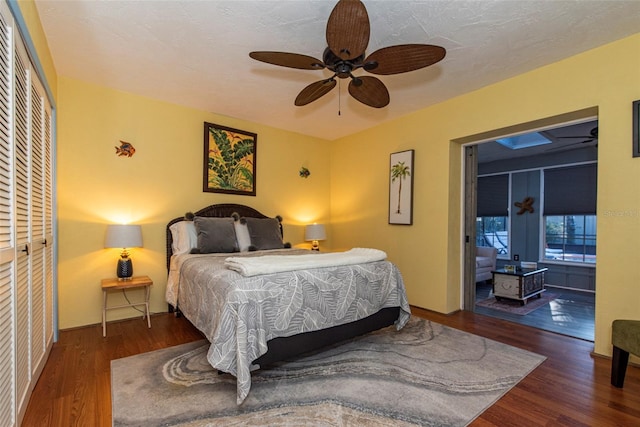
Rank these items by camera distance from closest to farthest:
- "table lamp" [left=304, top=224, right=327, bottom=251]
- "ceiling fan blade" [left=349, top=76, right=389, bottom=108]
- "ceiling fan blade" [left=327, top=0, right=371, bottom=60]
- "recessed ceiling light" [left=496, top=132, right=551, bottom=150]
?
1. "ceiling fan blade" [left=327, top=0, right=371, bottom=60]
2. "ceiling fan blade" [left=349, top=76, right=389, bottom=108]
3. "table lamp" [left=304, top=224, right=327, bottom=251]
4. "recessed ceiling light" [left=496, top=132, right=551, bottom=150]

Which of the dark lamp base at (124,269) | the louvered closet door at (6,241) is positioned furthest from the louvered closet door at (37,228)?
the dark lamp base at (124,269)

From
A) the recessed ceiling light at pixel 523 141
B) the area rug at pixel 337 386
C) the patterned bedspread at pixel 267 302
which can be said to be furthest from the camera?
the recessed ceiling light at pixel 523 141

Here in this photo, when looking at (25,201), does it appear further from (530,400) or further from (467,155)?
(467,155)

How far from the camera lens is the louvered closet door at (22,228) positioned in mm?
1675

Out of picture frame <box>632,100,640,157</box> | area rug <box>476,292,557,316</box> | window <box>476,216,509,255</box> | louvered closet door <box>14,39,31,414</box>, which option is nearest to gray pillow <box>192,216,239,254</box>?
louvered closet door <box>14,39,31,414</box>

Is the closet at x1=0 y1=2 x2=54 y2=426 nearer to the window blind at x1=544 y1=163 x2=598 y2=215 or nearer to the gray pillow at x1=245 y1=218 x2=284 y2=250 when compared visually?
the gray pillow at x1=245 y1=218 x2=284 y2=250

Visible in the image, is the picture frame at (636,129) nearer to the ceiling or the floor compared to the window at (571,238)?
nearer to the ceiling

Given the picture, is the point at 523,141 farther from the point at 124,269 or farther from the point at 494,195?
the point at 124,269

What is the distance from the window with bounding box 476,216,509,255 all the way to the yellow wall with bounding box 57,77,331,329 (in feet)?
17.9

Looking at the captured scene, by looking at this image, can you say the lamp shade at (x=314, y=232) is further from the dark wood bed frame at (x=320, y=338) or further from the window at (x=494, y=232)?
the window at (x=494, y=232)

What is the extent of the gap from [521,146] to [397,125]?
2.94 meters

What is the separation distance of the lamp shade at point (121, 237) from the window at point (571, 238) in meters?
7.01

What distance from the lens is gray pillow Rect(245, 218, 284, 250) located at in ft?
12.8

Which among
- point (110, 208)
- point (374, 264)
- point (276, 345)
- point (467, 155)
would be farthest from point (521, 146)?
point (110, 208)
